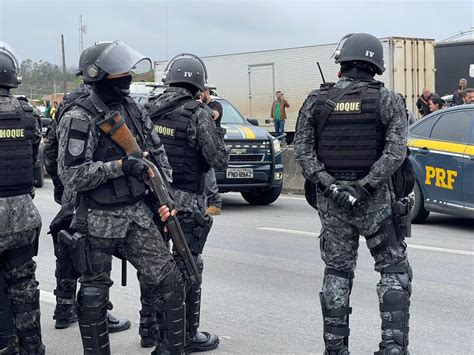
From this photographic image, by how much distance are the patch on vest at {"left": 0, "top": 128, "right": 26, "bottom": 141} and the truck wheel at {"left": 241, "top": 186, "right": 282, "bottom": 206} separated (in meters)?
8.05

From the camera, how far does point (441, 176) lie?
9.98 metres

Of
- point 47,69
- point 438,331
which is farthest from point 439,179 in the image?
point 47,69

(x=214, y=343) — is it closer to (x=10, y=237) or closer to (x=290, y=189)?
(x=10, y=237)

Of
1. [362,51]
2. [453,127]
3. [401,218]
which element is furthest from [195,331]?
[453,127]

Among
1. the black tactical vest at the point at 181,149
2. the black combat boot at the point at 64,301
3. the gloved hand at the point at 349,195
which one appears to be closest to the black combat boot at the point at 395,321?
the gloved hand at the point at 349,195

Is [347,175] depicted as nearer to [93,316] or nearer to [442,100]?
[93,316]

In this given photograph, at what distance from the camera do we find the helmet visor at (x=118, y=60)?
4484mm

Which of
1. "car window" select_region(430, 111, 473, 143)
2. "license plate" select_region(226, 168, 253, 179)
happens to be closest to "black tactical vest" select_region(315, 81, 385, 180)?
"car window" select_region(430, 111, 473, 143)

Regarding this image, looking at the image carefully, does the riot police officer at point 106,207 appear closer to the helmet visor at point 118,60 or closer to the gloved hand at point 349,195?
the helmet visor at point 118,60

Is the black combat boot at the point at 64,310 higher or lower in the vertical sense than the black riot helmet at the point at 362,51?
lower

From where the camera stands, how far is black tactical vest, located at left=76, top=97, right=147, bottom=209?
4.46 meters

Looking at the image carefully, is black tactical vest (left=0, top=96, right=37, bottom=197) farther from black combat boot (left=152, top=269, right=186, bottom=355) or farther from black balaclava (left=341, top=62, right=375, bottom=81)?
black balaclava (left=341, top=62, right=375, bottom=81)

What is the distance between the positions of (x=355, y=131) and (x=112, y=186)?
148 cm

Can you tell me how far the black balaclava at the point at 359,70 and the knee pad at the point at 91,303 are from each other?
198cm
